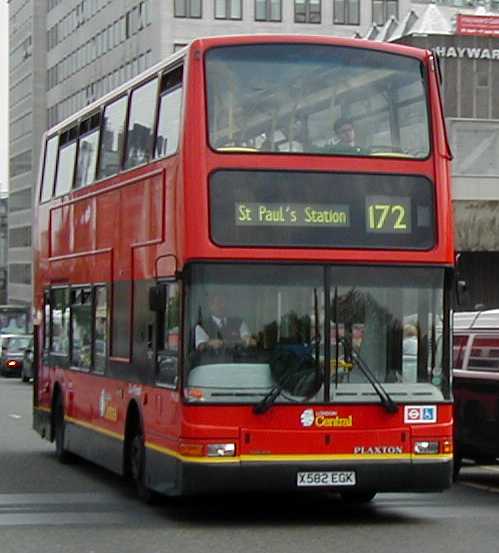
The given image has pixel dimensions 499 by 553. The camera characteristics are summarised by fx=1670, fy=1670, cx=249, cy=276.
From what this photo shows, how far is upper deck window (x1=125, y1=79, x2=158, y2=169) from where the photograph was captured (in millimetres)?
15906

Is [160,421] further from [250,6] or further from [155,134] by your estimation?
[250,6]

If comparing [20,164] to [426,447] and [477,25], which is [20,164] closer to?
[477,25]

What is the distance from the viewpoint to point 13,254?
13488 centimetres

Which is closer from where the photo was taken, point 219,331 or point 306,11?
point 219,331

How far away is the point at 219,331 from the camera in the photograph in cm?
1406

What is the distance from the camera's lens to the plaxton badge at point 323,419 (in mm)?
14164

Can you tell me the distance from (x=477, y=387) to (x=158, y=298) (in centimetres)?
484

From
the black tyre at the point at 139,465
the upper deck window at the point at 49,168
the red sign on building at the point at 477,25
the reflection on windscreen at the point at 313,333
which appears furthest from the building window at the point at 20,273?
the reflection on windscreen at the point at 313,333

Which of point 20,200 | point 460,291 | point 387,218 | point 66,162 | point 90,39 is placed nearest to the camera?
point 387,218

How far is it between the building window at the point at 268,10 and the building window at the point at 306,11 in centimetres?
101

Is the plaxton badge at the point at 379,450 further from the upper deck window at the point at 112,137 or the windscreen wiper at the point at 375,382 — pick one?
the upper deck window at the point at 112,137

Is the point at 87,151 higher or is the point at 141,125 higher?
the point at 87,151

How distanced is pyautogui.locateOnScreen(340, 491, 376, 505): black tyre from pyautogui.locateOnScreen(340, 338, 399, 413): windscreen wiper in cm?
195

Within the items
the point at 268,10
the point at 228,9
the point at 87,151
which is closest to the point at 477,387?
the point at 87,151
